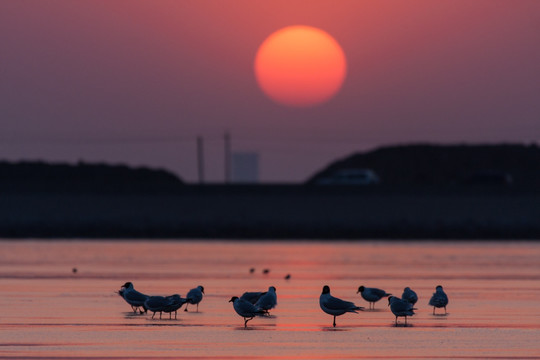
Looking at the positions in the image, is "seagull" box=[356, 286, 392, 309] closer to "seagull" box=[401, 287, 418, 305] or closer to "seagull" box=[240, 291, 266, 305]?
"seagull" box=[401, 287, 418, 305]

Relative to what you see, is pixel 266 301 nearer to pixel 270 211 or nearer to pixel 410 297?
pixel 410 297

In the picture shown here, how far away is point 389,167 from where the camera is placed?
173 meters

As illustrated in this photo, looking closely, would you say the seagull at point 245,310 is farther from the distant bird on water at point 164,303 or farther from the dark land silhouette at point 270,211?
Answer: the dark land silhouette at point 270,211

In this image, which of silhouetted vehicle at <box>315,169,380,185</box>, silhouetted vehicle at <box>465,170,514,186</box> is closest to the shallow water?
silhouetted vehicle at <box>315,169,380,185</box>

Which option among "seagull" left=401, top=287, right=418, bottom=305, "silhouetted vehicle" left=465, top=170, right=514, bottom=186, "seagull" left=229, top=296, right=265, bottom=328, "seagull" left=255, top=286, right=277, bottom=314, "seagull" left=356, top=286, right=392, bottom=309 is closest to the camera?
"seagull" left=229, top=296, right=265, bottom=328

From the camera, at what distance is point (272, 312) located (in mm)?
25062

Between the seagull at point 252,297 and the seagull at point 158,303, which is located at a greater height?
the seagull at point 252,297

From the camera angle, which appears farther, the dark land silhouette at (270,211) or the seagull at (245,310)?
the dark land silhouette at (270,211)

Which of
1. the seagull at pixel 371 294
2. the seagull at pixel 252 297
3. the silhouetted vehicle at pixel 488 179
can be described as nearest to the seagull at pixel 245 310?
the seagull at pixel 252 297

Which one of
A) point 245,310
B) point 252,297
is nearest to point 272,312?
point 252,297

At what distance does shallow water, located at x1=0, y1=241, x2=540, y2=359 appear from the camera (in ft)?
62.8

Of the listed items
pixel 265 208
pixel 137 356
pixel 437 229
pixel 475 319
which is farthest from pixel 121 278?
pixel 265 208

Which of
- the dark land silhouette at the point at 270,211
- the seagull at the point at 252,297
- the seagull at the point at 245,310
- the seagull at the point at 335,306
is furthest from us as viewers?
the dark land silhouette at the point at 270,211

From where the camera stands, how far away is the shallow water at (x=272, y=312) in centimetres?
1916
